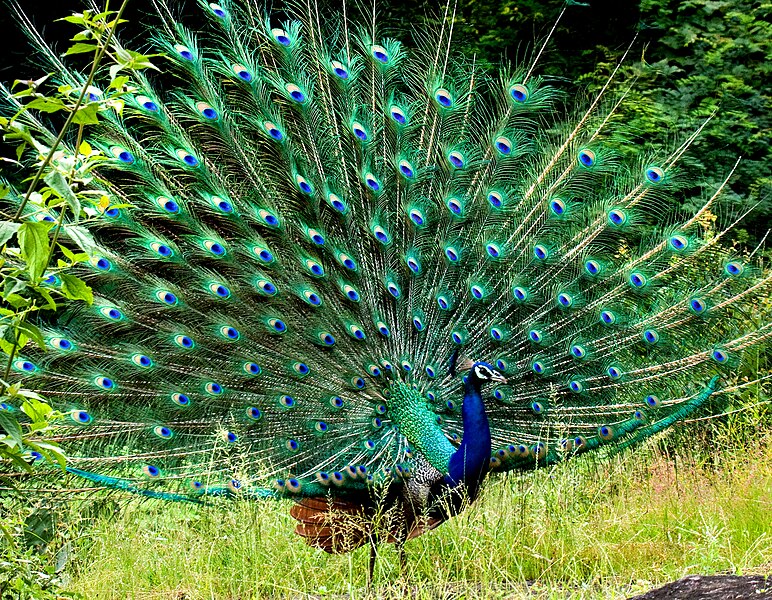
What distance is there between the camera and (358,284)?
5156 millimetres

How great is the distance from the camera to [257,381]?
16.7 ft

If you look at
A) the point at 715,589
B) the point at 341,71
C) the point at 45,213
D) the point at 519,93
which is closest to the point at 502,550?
the point at 715,589

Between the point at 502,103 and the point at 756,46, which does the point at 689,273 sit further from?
the point at 756,46

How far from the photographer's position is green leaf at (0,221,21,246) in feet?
6.76

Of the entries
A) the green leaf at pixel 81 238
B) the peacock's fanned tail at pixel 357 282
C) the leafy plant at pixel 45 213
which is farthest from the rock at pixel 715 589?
the peacock's fanned tail at pixel 357 282

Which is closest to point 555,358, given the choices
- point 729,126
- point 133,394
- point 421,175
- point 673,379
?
point 673,379

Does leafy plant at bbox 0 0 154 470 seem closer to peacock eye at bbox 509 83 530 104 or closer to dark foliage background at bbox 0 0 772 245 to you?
peacock eye at bbox 509 83 530 104

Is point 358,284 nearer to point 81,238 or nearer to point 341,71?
point 341,71

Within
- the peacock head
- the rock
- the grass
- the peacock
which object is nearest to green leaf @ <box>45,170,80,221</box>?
the rock

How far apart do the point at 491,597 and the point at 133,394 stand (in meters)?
2.14

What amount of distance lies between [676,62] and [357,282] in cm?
554

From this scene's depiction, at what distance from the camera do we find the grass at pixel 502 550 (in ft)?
12.9

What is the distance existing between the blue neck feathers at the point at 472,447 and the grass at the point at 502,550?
16 cm

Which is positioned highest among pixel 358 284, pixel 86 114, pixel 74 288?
pixel 358 284
